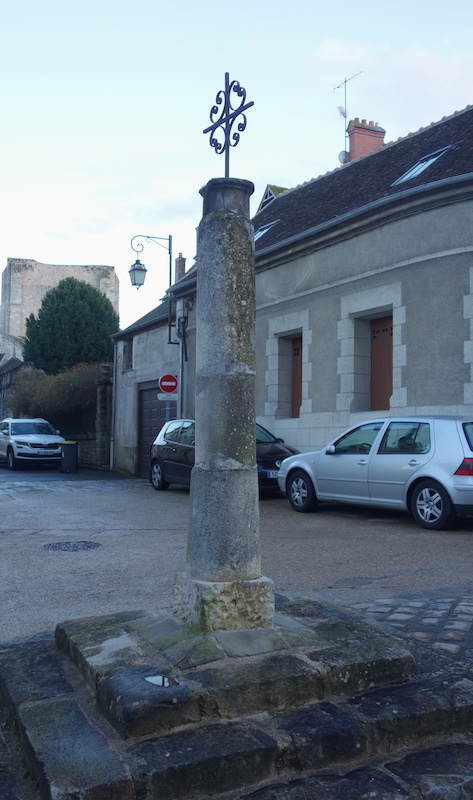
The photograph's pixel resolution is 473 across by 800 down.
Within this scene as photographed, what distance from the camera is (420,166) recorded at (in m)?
15.3

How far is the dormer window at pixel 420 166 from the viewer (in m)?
14.9

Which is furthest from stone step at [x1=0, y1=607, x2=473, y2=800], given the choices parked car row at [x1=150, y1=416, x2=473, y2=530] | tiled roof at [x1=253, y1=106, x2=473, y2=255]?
tiled roof at [x1=253, y1=106, x2=473, y2=255]

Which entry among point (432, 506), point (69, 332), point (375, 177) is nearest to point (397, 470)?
point (432, 506)

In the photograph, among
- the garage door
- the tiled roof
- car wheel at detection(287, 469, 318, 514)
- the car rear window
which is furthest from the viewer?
the garage door

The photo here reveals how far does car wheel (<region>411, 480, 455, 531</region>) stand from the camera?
31.4 feet

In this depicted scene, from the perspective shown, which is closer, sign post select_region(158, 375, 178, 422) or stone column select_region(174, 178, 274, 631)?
stone column select_region(174, 178, 274, 631)

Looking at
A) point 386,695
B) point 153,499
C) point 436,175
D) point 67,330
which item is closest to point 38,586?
A: point 386,695

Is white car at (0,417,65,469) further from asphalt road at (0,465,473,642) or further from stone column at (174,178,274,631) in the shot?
stone column at (174,178,274,631)

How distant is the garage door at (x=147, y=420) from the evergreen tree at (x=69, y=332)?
17421 millimetres

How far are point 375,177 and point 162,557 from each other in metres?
11.9

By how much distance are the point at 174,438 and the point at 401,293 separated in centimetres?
566

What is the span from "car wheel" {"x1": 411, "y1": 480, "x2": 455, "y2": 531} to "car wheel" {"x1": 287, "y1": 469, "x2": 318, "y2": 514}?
2253 millimetres

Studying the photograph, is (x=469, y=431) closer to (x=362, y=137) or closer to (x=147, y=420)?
(x=147, y=420)

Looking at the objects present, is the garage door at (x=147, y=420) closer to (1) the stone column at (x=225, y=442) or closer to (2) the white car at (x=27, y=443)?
(2) the white car at (x=27, y=443)
